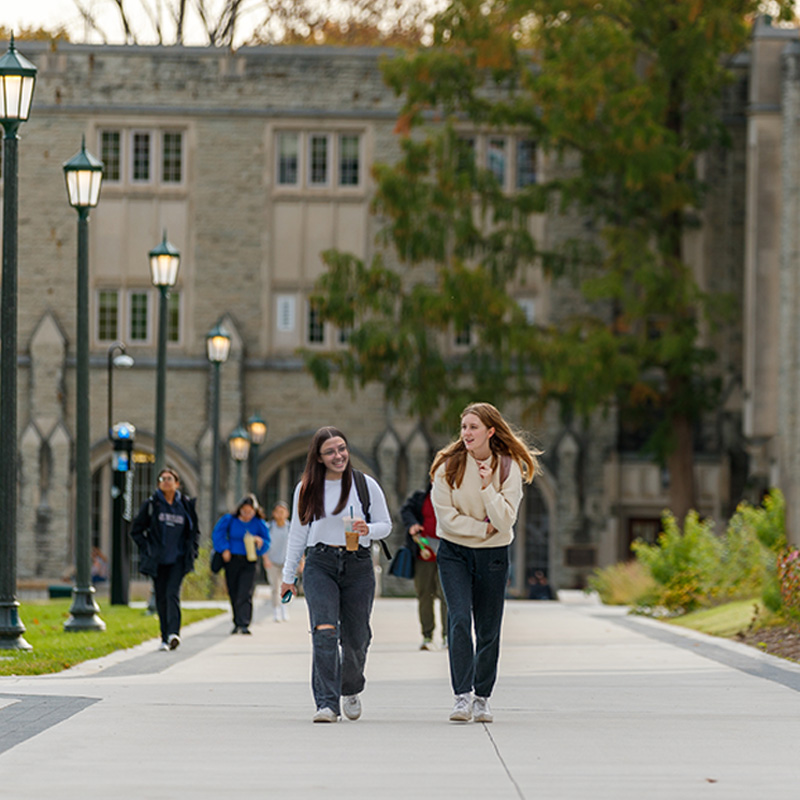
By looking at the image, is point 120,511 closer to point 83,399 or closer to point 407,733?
point 83,399

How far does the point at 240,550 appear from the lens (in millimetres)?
19609

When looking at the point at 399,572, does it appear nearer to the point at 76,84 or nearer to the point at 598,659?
the point at 598,659

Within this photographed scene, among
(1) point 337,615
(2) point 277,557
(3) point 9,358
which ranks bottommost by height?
Result: (2) point 277,557

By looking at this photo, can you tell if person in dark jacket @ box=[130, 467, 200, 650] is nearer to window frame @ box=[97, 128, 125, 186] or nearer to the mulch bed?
the mulch bed

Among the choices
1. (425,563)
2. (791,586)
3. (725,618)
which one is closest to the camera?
(791,586)

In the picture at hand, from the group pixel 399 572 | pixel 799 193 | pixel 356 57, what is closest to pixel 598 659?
pixel 399 572

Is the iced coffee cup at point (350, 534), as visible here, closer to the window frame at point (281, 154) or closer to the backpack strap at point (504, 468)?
the backpack strap at point (504, 468)

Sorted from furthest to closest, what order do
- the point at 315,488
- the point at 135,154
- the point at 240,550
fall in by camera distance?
the point at 135,154, the point at 240,550, the point at 315,488

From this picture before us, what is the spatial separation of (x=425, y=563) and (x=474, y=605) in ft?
24.4

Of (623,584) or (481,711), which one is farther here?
(623,584)

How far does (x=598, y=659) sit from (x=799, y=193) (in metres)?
17.2

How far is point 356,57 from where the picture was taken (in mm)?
40000

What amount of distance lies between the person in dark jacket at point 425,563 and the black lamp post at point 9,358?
3457mm

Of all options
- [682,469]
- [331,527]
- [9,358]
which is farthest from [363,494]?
[682,469]
